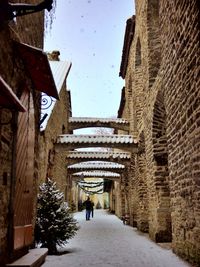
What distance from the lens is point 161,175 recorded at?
8.69 meters

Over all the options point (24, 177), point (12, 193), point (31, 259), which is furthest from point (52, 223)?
point (12, 193)

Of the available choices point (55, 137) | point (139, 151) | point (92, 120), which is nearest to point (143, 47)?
point (139, 151)

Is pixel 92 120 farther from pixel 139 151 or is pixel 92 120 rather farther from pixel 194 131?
pixel 194 131

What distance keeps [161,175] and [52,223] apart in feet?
11.0

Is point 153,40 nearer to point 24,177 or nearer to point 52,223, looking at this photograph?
point 52,223

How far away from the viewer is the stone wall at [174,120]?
5105 mm

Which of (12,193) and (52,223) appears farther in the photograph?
(52,223)

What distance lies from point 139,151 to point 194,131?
24.6 feet

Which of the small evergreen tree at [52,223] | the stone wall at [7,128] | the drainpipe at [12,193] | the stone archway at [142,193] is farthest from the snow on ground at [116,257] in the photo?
the stone archway at [142,193]

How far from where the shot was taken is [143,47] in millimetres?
10688

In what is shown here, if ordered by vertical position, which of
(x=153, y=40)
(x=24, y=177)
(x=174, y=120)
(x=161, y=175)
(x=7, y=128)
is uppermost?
(x=153, y=40)

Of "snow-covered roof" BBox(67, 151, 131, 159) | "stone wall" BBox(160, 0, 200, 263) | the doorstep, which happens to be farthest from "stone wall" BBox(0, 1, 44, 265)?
"snow-covered roof" BBox(67, 151, 131, 159)

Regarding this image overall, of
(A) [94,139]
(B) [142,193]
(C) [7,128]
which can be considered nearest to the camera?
(C) [7,128]

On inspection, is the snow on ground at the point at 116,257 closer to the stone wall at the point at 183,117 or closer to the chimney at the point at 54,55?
the stone wall at the point at 183,117
